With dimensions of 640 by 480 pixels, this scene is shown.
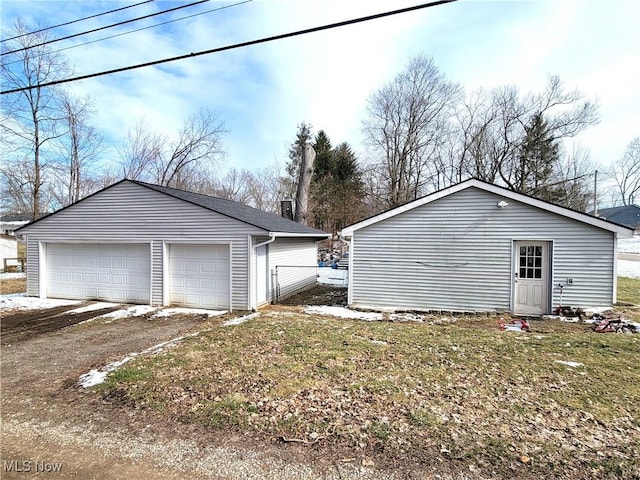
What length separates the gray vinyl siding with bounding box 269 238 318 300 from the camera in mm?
11023

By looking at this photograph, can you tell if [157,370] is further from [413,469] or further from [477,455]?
[477,455]

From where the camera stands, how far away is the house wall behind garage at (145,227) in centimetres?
930

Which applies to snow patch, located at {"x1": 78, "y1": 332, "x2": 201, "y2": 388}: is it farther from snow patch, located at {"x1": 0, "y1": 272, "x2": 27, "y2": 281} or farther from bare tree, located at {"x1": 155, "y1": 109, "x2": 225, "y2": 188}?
bare tree, located at {"x1": 155, "y1": 109, "x2": 225, "y2": 188}

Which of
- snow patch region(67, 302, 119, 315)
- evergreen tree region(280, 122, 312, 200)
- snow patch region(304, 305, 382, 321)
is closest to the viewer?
snow patch region(304, 305, 382, 321)

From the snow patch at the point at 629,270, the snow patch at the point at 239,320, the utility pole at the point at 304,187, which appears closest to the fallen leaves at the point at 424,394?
the snow patch at the point at 239,320

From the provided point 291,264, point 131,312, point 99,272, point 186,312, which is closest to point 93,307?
point 99,272

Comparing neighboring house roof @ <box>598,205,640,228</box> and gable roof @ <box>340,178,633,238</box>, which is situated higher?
neighboring house roof @ <box>598,205,640,228</box>

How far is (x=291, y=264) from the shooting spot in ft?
41.1

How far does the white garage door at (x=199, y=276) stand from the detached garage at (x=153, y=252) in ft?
0.09

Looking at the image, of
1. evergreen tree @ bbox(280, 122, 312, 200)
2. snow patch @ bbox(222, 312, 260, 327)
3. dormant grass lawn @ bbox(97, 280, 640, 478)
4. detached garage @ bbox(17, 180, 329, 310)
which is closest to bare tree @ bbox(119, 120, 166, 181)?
evergreen tree @ bbox(280, 122, 312, 200)

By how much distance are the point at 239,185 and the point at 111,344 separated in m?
28.6

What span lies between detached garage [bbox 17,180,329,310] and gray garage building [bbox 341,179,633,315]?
9.42 feet

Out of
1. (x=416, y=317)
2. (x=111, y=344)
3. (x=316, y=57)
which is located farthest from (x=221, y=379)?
(x=316, y=57)

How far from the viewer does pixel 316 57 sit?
32.4 feet
